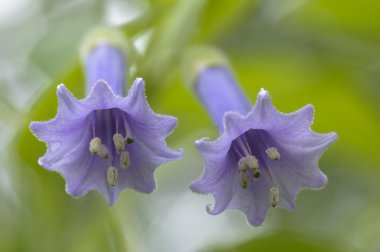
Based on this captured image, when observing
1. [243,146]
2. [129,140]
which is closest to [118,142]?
[129,140]

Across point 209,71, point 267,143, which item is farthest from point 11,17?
point 267,143

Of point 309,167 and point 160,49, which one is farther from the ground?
point 160,49

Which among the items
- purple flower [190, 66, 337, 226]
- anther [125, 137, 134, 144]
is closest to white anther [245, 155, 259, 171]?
purple flower [190, 66, 337, 226]

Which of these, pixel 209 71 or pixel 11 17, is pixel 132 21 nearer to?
pixel 209 71

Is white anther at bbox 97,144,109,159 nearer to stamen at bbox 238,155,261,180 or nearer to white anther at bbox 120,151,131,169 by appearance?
white anther at bbox 120,151,131,169

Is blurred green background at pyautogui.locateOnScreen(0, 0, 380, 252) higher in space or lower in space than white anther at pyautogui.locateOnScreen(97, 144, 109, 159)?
higher

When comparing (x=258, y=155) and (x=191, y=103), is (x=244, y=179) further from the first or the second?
(x=191, y=103)

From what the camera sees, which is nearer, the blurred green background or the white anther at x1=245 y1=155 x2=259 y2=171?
the white anther at x1=245 y1=155 x2=259 y2=171
